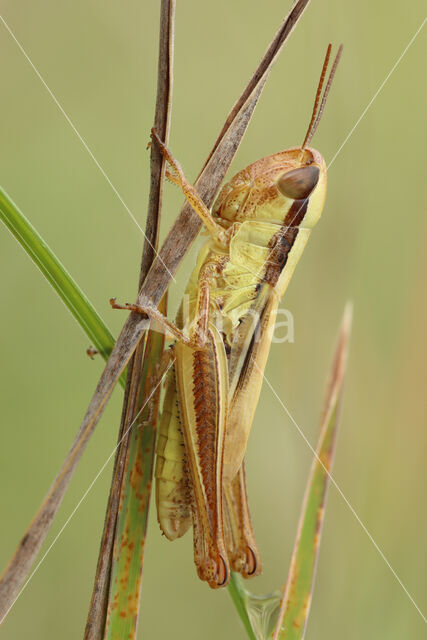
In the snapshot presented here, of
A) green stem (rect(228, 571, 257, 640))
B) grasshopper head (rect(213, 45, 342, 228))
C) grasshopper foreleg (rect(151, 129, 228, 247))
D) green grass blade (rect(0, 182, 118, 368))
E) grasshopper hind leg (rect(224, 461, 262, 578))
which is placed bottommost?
green stem (rect(228, 571, 257, 640))

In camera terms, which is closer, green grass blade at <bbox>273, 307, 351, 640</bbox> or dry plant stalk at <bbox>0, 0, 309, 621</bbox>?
dry plant stalk at <bbox>0, 0, 309, 621</bbox>

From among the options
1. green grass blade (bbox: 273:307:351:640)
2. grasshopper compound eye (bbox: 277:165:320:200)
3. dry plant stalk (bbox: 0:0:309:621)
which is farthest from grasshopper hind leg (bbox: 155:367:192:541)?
grasshopper compound eye (bbox: 277:165:320:200)

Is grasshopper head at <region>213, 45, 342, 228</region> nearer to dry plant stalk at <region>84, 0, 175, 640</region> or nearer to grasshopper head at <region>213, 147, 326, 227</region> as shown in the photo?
grasshopper head at <region>213, 147, 326, 227</region>

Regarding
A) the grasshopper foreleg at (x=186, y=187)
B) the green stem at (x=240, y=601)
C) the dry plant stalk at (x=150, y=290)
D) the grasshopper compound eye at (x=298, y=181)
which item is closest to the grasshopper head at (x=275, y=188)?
the grasshopper compound eye at (x=298, y=181)

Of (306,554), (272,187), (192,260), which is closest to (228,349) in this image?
(192,260)

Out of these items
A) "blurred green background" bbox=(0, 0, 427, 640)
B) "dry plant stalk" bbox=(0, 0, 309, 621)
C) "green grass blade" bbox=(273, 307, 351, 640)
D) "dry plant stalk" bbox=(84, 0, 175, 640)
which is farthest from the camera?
"blurred green background" bbox=(0, 0, 427, 640)

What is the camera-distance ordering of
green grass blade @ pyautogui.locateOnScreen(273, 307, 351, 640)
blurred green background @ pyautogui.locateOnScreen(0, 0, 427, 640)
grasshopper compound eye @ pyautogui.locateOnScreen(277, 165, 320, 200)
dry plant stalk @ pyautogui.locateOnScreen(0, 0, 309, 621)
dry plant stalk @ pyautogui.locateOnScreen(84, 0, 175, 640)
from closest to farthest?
dry plant stalk @ pyautogui.locateOnScreen(0, 0, 309, 621)
dry plant stalk @ pyautogui.locateOnScreen(84, 0, 175, 640)
green grass blade @ pyautogui.locateOnScreen(273, 307, 351, 640)
grasshopper compound eye @ pyautogui.locateOnScreen(277, 165, 320, 200)
blurred green background @ pyautogui.locateOnScreen(0, 0, 427, 640)
